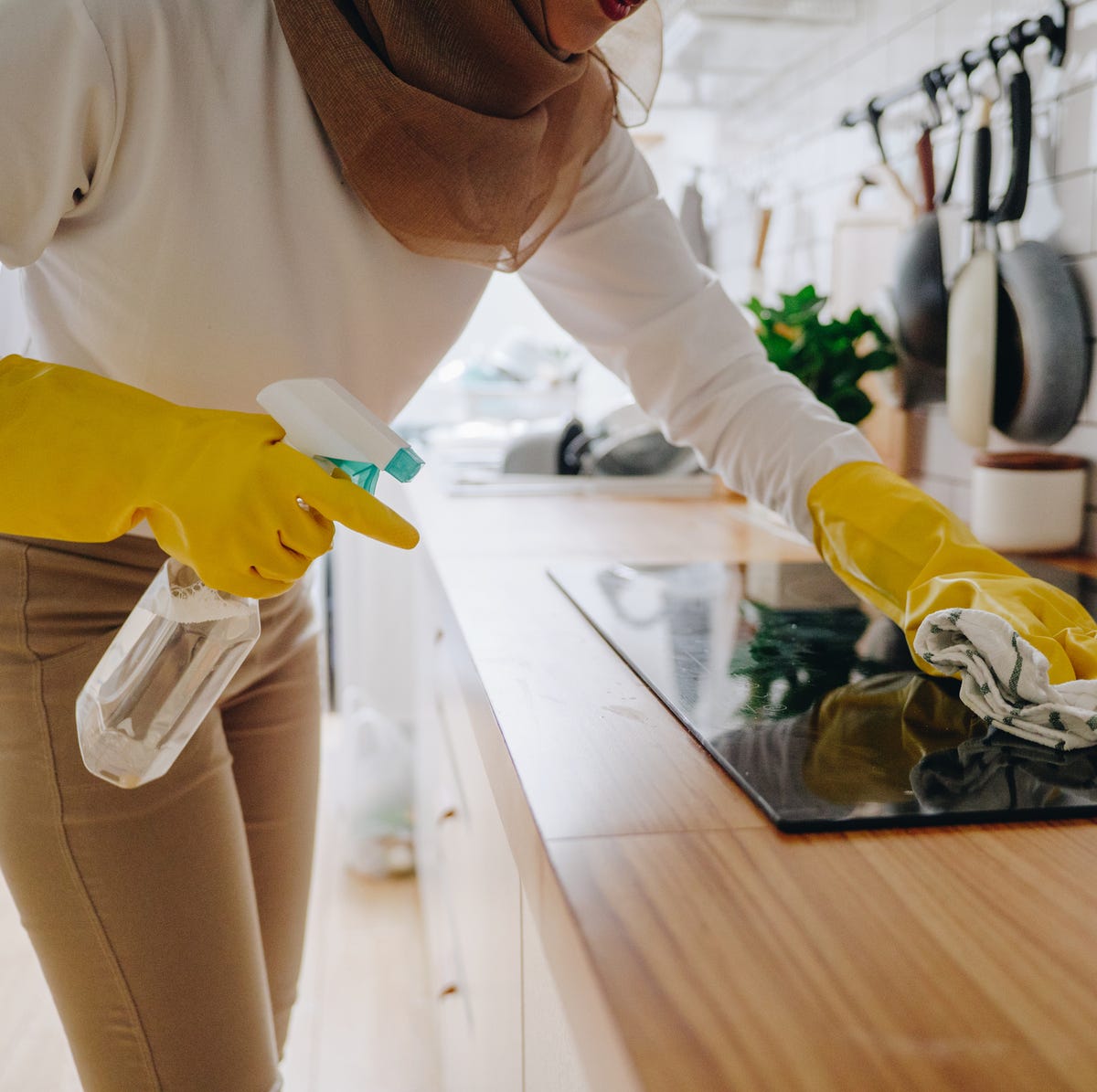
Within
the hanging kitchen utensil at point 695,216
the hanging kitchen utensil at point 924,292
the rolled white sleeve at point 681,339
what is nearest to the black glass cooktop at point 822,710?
the rolled white sleeve at point 681,339

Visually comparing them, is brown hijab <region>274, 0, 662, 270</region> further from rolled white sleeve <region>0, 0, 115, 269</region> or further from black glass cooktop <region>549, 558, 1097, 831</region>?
black glass cooktop <region>549, 558, 1097, 831</region>

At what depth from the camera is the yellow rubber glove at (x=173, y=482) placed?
0.55 meters

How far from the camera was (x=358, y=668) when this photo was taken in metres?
2.44

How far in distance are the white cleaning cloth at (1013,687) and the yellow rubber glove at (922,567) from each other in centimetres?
3

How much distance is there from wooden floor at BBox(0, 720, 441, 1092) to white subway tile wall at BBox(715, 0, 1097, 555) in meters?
1.05

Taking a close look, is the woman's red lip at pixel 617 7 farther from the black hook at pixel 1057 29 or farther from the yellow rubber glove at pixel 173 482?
the black hook at pixel 1057 29

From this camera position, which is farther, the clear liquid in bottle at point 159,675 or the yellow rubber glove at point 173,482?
the clear liquid in bottle at point 159,675

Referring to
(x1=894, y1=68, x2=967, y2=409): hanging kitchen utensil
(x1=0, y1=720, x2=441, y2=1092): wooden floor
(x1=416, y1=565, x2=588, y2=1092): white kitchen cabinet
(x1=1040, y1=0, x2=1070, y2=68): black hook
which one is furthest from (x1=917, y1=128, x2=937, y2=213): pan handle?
(x1=0, y1=720, x2=441, y2=1092): wooden floor

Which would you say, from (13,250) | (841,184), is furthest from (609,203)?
(841,184)

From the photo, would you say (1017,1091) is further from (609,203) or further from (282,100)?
(609,203)

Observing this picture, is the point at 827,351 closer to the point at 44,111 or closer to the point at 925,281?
the point at 925,281

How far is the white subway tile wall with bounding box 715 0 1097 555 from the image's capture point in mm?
1184

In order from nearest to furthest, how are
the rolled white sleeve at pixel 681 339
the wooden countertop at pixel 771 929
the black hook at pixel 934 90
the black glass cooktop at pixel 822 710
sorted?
1. the wooden countertop at pixel 771 929
2. the black glass cooktop at pixel 822 710
3. the rolled white sleeve at pixel 681 339
4. the black hook at pixel 934 90

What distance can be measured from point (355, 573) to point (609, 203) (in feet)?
5.25
